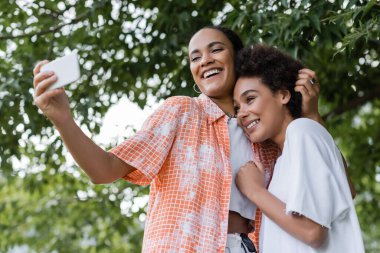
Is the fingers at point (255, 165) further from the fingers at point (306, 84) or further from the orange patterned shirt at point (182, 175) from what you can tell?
the fingers at point (306, 84)

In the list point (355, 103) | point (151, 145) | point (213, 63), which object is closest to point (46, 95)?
point (151, 145)

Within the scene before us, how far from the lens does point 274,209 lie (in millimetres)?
2672

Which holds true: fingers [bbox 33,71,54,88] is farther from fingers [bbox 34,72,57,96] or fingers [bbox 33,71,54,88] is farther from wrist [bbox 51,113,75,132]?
wrist [bbox 51,113,75,132]

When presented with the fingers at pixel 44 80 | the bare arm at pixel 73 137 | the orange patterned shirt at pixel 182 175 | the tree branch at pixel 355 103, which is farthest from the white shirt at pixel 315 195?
the tree branch at pixel 355 103

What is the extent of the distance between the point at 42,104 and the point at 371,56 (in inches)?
146

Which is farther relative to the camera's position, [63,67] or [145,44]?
[145,44]

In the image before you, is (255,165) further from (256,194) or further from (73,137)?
(73,137)

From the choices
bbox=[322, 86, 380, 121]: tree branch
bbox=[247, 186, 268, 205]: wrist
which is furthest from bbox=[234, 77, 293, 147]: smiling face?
bbox=[322, 86, 380, 121]: tree branch

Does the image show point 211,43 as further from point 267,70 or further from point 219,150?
point 219,150

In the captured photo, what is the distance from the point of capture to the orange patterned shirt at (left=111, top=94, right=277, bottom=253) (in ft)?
8.61

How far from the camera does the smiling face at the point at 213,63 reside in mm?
3070

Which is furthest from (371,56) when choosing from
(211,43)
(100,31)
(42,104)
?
(42,104)

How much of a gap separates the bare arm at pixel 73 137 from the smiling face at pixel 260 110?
564 mm

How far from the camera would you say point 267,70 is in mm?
3000
